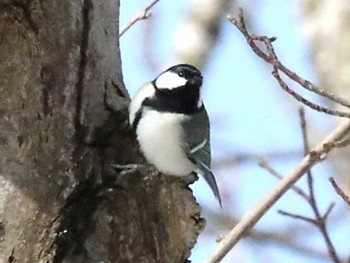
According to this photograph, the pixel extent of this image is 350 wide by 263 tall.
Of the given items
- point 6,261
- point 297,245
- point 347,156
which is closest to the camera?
point 6,261

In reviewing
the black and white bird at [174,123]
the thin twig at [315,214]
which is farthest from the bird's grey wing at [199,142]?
the thin twig at [315,214]

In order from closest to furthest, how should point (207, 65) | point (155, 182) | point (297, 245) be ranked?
1. point (155, 182)
2. point (207, 65)
3. point (297, 245)

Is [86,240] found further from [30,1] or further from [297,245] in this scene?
[297,245]

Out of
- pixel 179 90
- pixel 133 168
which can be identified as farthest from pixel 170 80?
pixel 133 168

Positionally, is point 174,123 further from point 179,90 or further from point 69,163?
point 69,163

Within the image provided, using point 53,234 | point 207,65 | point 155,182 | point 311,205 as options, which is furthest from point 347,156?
point 53,234

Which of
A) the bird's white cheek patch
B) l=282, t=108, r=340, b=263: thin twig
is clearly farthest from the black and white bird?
l=282, t=108, r=340, b=263: thin twig

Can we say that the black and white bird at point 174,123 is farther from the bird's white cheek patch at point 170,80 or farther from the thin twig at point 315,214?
the thin twig at point 315,214
